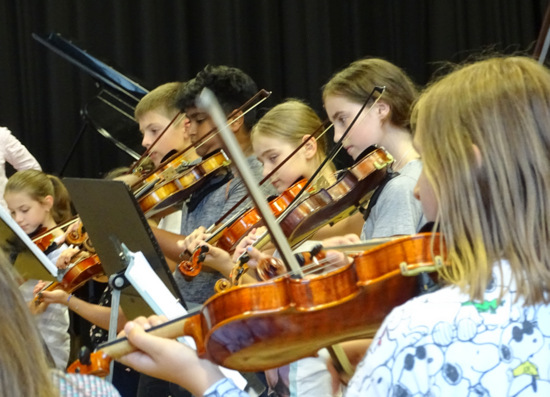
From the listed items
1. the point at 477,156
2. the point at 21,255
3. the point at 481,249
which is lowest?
the point at 21,255

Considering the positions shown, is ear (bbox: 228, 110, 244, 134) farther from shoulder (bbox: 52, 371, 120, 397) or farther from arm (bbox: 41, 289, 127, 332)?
shoulder (bbox: 52, 371, 120, 397)

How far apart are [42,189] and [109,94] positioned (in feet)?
2.99

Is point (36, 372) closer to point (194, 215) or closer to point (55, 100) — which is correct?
point (194, 215)

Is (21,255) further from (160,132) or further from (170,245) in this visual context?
(160,132)

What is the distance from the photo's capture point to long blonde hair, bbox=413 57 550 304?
1.13m

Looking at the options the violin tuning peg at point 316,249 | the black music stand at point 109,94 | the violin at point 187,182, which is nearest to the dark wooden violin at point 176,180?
the violin at point 187,182

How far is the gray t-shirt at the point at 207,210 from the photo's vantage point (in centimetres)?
261

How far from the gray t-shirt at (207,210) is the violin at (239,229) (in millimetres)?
165

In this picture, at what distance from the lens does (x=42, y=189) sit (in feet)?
11.3

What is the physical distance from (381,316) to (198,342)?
0.28 metres

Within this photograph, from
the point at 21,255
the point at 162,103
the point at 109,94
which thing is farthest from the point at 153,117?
the point at 109,94

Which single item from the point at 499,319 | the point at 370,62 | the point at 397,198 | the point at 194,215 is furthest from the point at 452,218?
the point at 194,215

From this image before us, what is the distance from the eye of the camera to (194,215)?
283 centimetres

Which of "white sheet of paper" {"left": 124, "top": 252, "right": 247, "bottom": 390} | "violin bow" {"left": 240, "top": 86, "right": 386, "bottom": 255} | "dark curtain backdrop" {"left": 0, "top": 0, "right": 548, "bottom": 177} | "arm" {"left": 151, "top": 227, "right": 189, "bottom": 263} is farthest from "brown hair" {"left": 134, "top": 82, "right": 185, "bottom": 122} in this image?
"white sheet of paper" {"left": 124, "top": 252, "right": 247, "bottom": 390}
